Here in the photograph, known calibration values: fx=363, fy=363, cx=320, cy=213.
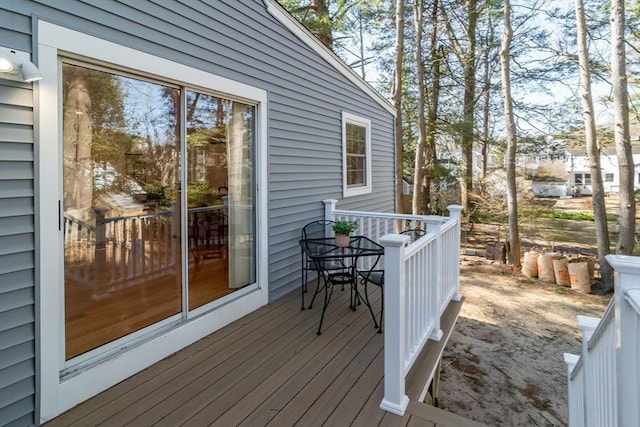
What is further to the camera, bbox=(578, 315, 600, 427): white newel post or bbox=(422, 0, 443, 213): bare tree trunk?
bbox=(422, 0, 443, 213): bare tree trunk

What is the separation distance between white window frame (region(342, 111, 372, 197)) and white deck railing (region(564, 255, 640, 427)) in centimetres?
401

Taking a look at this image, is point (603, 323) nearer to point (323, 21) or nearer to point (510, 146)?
point (510, 146)

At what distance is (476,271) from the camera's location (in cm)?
855

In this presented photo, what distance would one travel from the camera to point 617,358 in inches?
52.4

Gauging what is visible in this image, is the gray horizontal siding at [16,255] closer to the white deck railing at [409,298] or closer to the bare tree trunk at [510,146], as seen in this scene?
the white deck railing at [409,298]

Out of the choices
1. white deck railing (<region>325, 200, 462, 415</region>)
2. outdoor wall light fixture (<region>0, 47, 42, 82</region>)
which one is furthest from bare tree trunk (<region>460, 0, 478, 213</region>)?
outdoor wall light fixture (<region>0, 47, 42, 82</region>)

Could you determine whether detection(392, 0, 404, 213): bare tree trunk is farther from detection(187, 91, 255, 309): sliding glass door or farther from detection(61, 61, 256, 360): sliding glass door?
detection(61, 61, 256, 360): sliding glass door

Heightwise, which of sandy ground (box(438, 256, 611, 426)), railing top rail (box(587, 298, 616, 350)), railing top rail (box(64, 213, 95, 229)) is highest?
railing top rail (box(64, 213, 95, 229))

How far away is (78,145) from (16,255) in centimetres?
88

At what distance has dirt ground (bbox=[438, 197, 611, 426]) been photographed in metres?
3.62

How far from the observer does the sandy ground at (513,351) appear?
3.62 metres

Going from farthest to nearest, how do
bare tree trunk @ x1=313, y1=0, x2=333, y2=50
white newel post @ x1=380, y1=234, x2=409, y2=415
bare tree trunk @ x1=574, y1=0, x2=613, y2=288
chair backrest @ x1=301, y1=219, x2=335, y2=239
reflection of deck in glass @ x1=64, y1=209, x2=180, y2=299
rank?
bare tree trunk @ x1=313, y1=0, x2=333, y2=50 < bare tree trunk @ x1=574, y1=0, x2=613, y2=288 < chair backrest @ x1=301, y1=219, x2=335, y2=239 < reflection of deck in glass @ x1=64, y1=209, x2=180, y2=299 < white newel post @ x1=380, y1=234, x2=409, y2=415

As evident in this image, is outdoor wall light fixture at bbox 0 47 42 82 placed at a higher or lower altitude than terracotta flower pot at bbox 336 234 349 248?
higher

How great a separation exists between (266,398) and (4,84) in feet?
7.33
